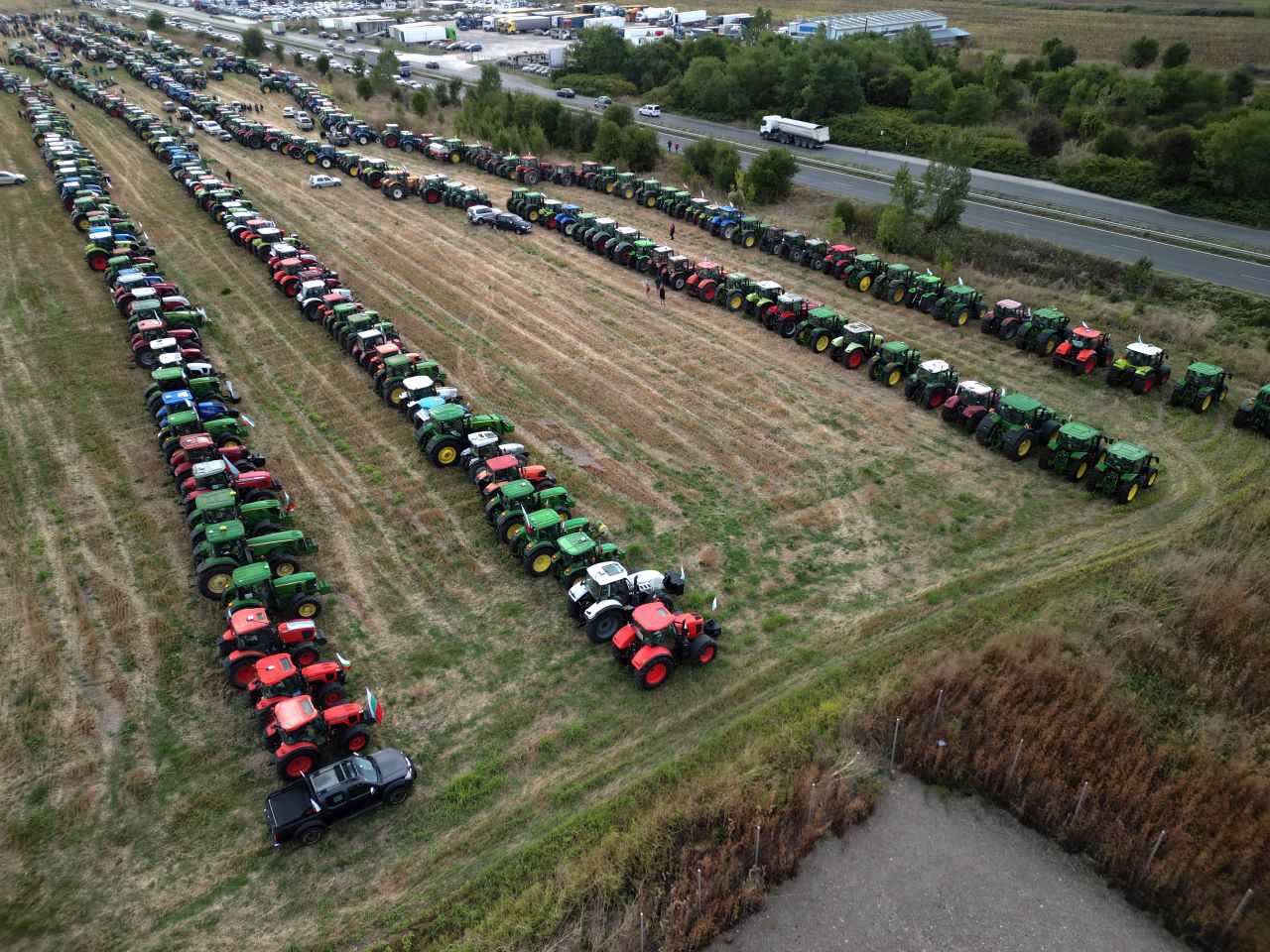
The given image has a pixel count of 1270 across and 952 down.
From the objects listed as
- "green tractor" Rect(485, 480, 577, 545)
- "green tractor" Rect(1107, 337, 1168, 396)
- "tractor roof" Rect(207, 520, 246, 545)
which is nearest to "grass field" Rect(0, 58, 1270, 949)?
"green tractor" Rect(485, 480, 577, 545)

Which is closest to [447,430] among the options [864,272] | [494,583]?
[494,583]

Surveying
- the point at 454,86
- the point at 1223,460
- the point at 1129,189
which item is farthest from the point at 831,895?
the point at 454,86

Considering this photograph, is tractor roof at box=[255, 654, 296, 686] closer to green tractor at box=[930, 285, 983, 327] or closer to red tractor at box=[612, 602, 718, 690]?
red tractor at box=[612, 602, 718, 690]

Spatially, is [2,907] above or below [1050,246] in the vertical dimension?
below

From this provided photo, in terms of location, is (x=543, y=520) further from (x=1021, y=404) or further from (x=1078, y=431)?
(x=1078, y=431)

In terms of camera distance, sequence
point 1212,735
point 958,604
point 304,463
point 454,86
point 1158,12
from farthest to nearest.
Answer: point 1158,12 < point 454,86 < point 304,463 < point 958,604 < point 1212,735

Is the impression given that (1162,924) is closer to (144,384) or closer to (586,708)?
(586,708)

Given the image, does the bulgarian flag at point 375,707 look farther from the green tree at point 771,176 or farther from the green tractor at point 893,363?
the green tree at point 771,176
